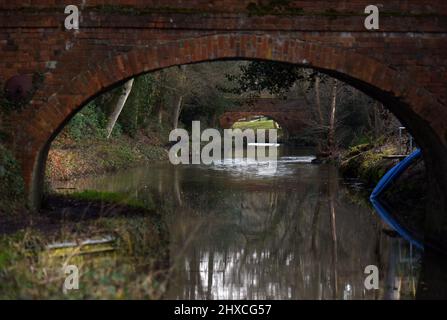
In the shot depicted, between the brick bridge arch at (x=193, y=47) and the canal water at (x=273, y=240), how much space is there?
8.58 feet

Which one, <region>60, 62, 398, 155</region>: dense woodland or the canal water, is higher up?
<region>60, 62, 398, 155</region>: dense woodland

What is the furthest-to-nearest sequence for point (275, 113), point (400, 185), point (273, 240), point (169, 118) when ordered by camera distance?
point (275, 113), point (169, 118), point (400, 185), point (273, 240)

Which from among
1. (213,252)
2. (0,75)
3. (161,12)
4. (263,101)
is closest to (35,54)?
(0,75)

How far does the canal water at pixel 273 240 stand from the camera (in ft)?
28.2

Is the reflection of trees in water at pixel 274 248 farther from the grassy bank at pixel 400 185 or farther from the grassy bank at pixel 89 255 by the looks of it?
the grassy bank at pixel 400 185

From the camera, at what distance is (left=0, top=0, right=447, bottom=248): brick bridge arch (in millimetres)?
9656

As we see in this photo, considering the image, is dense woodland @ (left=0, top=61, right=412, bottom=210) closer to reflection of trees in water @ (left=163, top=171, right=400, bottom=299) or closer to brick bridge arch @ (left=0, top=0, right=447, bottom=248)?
reflection of trees in water @ (left=163, top=171, right=400, bottom=299)

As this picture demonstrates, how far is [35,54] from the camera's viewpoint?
32.2 feet

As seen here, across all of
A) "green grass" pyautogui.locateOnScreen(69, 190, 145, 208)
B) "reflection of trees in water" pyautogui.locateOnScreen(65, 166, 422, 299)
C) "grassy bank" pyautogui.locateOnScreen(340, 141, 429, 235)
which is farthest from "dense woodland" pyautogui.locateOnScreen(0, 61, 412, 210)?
"green grass" pyautogui.locateOnScreen(69, 190, 145, 208)

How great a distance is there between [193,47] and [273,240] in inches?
175

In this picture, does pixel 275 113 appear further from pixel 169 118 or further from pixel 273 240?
pixel 273 240

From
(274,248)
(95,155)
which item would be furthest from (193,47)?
(95,155)

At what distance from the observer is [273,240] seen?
12258 mm

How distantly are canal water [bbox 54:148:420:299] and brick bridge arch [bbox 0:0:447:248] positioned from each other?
8.58 ft
